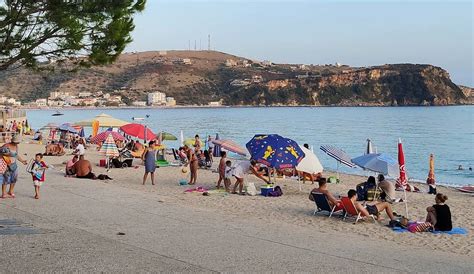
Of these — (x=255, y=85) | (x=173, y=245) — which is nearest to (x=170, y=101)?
(x=255, y=85)

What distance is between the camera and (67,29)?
9.09m

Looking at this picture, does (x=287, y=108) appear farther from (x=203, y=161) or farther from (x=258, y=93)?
(x=203, y=161)

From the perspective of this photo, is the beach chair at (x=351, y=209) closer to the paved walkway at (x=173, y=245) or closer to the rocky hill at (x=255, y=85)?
the paved walkway at (x=173, y=245)

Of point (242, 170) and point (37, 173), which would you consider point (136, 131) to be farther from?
point (37, 173)

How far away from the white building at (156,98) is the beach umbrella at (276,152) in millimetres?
137756

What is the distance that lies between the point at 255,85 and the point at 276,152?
476 ft

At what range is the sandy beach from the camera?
919cm

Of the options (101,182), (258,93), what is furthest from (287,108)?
(101,182)

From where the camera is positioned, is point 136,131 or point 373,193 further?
point 136,131

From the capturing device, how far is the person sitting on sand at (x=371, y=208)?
433 inches

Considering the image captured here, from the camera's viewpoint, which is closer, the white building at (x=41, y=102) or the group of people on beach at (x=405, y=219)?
the group of people on beach at (x=405, y=219)

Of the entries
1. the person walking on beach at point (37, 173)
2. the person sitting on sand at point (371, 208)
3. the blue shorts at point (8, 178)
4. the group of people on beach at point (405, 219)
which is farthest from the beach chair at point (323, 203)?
the blue shorts at point (8, 178)

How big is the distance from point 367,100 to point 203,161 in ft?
460

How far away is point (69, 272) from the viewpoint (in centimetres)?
608
